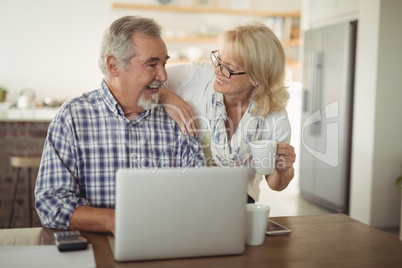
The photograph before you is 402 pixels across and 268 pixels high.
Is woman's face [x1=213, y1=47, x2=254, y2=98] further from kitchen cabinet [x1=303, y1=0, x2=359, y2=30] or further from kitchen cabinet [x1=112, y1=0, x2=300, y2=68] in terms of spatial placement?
kitchen cabinet [x1=112, y1=0, x2=300, y2=68]

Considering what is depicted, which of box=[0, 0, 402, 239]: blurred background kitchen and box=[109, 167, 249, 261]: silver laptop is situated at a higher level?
box=[0, 0, 402, 239]: blurred background kitchen

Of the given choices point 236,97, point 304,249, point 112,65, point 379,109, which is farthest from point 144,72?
point 379,109

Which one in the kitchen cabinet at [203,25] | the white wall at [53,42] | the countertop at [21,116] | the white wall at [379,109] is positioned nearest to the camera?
the countertop at [21,116]

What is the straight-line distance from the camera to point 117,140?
1807 millimetres

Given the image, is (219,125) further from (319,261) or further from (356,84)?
(356,84)

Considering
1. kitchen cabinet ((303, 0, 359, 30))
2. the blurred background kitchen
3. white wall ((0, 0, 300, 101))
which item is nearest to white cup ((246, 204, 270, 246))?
the blurred background kitchen

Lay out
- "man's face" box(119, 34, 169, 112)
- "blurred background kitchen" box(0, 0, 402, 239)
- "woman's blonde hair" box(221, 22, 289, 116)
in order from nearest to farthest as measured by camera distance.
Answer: "man's face" box(119, 34, 169, 112) → "woman's blonde hair" box(221, 22, 289, 116) → "blurred background kitchen" box(0, 0, 402, 239)

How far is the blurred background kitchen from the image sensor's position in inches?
152

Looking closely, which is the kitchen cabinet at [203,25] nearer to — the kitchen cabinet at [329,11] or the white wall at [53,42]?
the white wall at [53,42]

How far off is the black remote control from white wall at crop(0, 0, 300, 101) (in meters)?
4.86

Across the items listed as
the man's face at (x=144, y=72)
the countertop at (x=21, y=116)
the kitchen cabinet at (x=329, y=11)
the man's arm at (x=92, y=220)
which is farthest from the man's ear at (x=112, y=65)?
the kitchen cabinet at (x=329, y=11)

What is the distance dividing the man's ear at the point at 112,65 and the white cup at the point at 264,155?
2.20 feet

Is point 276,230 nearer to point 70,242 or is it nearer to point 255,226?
point 255,226

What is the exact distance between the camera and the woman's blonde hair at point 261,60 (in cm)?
199
